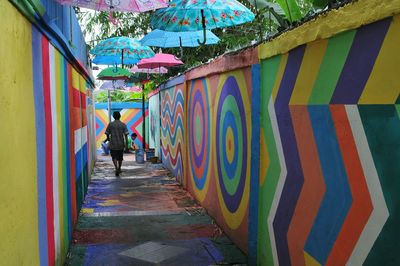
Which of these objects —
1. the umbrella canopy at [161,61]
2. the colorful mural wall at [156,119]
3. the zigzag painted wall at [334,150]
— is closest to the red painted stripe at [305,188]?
the zigzag painted wall at [334,150]

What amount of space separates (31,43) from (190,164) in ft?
19.3

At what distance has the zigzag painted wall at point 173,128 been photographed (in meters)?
10.4

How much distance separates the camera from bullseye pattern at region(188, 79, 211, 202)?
24.8 feet

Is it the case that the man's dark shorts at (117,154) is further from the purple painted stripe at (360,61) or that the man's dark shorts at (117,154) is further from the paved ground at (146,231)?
the purple painted stripe at (360,61)

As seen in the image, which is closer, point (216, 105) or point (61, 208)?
point (61, 208)

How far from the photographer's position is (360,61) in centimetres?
284

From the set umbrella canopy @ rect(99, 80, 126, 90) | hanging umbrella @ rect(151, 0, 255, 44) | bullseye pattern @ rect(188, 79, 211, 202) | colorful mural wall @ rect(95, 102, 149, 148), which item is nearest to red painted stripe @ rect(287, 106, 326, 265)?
hanging umbrella @ rect(151, 0, 255, 44)

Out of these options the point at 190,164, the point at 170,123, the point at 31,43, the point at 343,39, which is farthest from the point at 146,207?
the point at 343,39

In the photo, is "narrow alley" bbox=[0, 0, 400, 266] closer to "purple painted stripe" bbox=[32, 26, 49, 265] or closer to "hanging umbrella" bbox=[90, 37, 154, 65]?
"purple painted stripe" bbox=[32, 26, 49, 265]

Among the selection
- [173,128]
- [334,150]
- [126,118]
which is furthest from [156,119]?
[334,150]

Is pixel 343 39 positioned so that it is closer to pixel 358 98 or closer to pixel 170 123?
pixel 358 98

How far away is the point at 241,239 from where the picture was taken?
556 cm

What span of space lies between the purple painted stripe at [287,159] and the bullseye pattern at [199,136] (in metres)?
3.10

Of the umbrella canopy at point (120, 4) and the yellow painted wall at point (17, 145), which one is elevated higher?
the umbrella canopy at point (120, 4)
